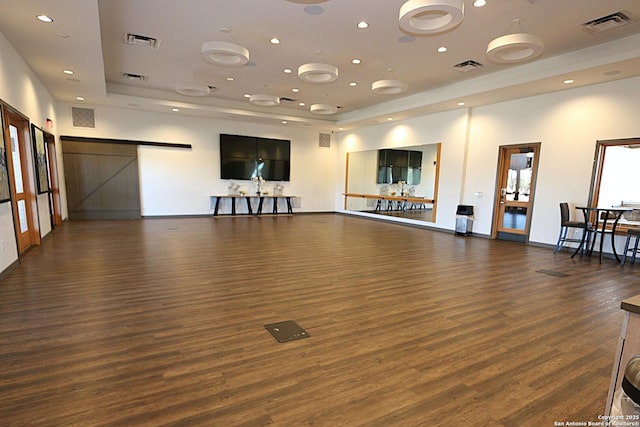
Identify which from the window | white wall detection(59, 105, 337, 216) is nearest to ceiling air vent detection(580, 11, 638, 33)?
the window

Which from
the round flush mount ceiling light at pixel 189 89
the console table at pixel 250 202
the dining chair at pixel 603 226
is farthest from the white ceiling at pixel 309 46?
the console table at pixel 250 202

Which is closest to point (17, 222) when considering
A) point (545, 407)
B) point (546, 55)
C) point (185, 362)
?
point (185, 362)

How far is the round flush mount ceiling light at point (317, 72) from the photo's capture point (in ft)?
19.5

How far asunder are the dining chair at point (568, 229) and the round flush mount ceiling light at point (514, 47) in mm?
3287

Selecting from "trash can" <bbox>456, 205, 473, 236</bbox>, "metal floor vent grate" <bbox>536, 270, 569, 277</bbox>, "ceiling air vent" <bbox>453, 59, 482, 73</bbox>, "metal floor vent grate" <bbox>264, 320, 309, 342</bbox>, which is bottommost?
"metal floor vent grate" <bbox>536, 270, 569, 277</bbox>

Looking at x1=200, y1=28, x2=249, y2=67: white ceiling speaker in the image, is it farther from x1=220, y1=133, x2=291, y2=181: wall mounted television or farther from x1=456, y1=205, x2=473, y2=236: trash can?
x1=456, y1=205, x2=473, y2=236: trash can

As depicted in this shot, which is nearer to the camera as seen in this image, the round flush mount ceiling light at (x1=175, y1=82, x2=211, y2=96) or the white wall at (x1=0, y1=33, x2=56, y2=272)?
the white wall at (x1=0, y1=33, x2=56, y2=272)

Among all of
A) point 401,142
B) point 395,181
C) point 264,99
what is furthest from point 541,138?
point 264,99

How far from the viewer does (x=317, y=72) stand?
6.05 m

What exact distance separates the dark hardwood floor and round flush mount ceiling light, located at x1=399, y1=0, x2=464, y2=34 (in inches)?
130

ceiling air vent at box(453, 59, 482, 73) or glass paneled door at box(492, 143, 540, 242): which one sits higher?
ceiling air vent at box(453, 59, 482, 73)

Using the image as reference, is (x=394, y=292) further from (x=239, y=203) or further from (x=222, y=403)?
(x=239, y=203)

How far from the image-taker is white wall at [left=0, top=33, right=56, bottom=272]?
4.67 metres

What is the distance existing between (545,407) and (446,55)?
6.15m
